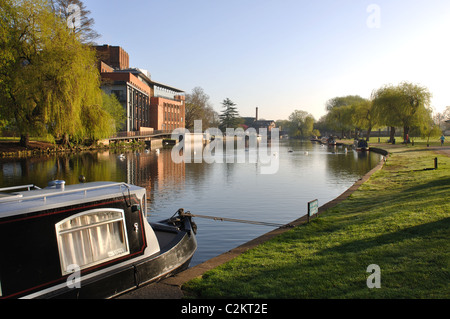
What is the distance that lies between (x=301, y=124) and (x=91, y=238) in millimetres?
161932

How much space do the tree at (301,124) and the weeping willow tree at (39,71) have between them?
125677 millimetres

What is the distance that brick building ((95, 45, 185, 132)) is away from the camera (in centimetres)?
7850

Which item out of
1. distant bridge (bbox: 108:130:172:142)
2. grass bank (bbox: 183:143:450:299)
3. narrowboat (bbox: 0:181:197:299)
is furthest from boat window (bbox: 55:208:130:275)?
distant bridge (bbox: 108:130:172:142)

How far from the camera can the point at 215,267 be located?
787 cm

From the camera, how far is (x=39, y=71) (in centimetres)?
4006

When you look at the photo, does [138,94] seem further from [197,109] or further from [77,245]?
[77,245]

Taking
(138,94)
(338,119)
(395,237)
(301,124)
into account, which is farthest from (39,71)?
(301,124)

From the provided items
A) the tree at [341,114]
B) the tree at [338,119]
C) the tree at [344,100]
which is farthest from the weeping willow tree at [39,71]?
the tree at [344,100]

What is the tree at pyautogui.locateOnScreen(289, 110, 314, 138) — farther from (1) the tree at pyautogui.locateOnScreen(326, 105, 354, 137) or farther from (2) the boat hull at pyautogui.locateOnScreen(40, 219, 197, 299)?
(2) the boat hull at pyautogui.locateOnScreen(40, 219, 197, 299)

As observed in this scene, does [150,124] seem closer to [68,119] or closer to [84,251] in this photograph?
[68,119]

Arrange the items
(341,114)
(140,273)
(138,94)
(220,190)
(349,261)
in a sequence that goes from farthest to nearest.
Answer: (341,114)
(138,94)
(220,190)
(140,273)
(349,261)

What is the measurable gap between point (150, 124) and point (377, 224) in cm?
9510

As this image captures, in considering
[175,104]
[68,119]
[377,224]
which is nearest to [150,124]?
[175,104]

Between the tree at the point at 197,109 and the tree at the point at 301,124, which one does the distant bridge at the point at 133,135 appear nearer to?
the tree at the point at 197,109
